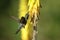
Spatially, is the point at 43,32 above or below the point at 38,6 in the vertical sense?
above

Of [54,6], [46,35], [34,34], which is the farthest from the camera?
[46,35]

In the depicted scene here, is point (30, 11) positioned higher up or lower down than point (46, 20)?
lower down

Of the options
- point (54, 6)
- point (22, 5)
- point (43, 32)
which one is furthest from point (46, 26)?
point (22, 5)

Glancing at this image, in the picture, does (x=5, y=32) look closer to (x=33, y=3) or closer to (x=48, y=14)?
(x=48, y=14)

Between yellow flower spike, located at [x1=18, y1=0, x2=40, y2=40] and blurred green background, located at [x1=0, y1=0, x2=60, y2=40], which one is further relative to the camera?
blurred green background, located at [x1=0, y1=0, x2=60, y2=40]

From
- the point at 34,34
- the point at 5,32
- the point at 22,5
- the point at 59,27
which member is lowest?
the point at 34,34

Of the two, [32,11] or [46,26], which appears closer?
[32,11]

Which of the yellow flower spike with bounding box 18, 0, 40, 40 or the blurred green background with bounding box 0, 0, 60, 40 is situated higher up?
the blurred green background with bounding box 0, 0, 60, 40

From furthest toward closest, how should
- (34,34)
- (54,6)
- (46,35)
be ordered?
(46,35)
(54,6)
(34,34)

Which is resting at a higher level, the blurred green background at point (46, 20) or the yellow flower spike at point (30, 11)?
A: the blurred green background at point (46, 20)

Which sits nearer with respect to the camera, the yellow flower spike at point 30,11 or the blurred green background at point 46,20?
the yellow flower spike at point 30,11

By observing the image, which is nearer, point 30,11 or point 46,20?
point 30,11
